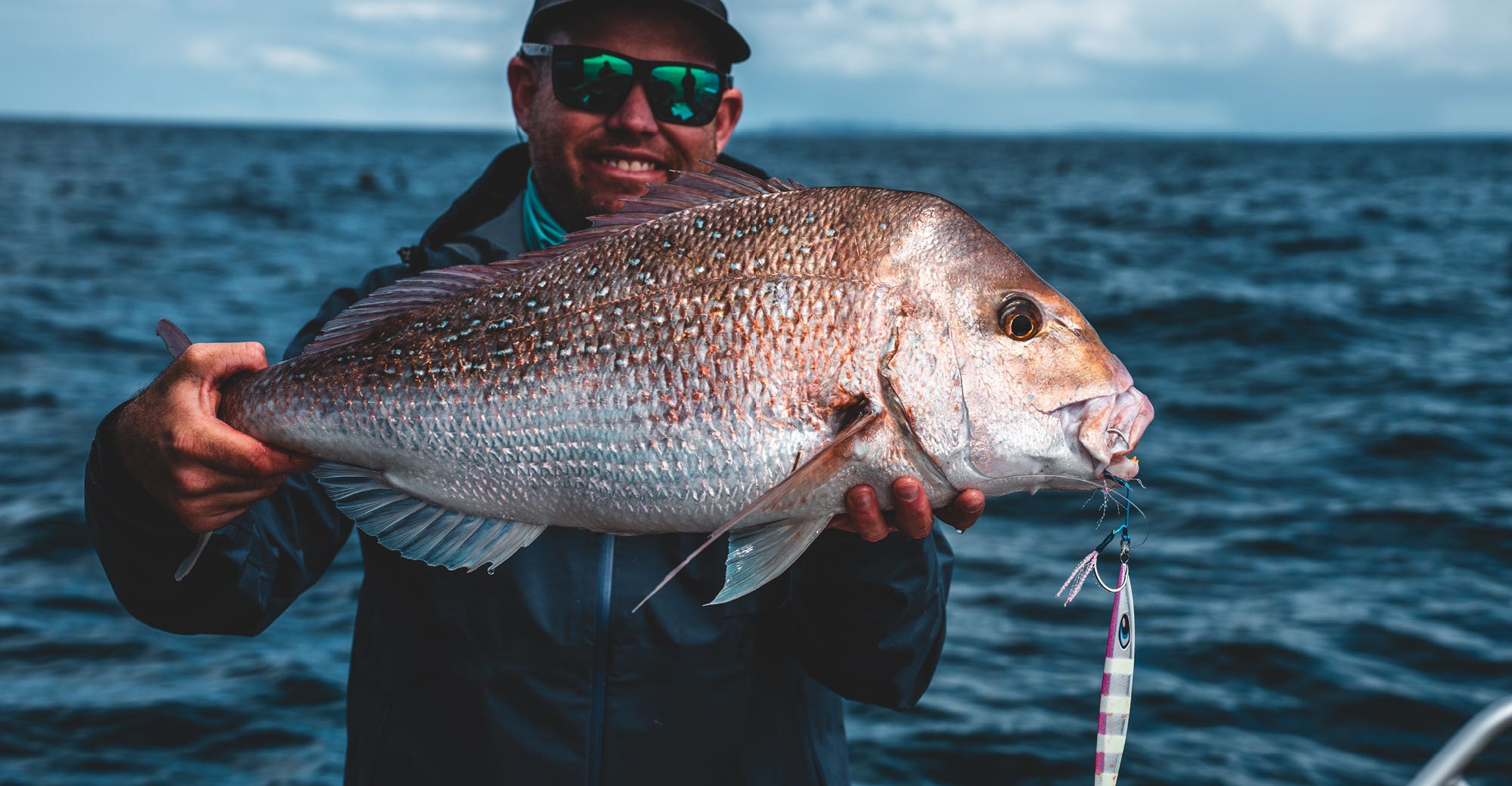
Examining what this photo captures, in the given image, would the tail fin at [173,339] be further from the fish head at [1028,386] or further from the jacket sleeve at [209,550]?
the fish head at [1028,386]

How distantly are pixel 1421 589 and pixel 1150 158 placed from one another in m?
94.7

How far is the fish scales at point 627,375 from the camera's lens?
2.11m

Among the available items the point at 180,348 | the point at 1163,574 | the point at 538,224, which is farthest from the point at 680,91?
the point at 1163,574

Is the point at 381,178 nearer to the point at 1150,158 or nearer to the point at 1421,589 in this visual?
the point at 1421,589

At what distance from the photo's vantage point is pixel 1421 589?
24.0 ft

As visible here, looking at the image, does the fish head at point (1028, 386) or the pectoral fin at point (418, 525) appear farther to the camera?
the pectoral fin at point (418, 525)

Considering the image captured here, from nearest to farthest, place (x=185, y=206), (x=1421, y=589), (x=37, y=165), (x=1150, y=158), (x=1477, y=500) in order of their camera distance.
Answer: (x=1421, y=589), (x=1477, y=500), (x=185, y=206), (x=37, y=165), (x=1150, y=158)

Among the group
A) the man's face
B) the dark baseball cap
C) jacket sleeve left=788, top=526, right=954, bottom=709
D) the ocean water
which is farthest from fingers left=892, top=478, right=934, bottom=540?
the ocean water

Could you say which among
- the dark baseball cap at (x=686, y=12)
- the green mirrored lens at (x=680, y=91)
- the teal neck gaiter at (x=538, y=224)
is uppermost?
the dark baseball cap at (x=686, y=12)

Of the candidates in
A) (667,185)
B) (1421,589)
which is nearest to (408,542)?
(667,185)

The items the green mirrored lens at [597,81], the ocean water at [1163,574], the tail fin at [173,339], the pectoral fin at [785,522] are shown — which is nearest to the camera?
the pectoral fin at [785,522]

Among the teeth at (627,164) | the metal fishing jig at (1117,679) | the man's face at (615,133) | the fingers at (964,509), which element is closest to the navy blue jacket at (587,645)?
the fingers at (964,509)

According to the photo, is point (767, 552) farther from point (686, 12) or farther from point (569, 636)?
point (686, 12)

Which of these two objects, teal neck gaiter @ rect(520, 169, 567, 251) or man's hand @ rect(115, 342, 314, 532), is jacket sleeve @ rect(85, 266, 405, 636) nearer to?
man's hand @ rect(115, 342, 314, 532)
